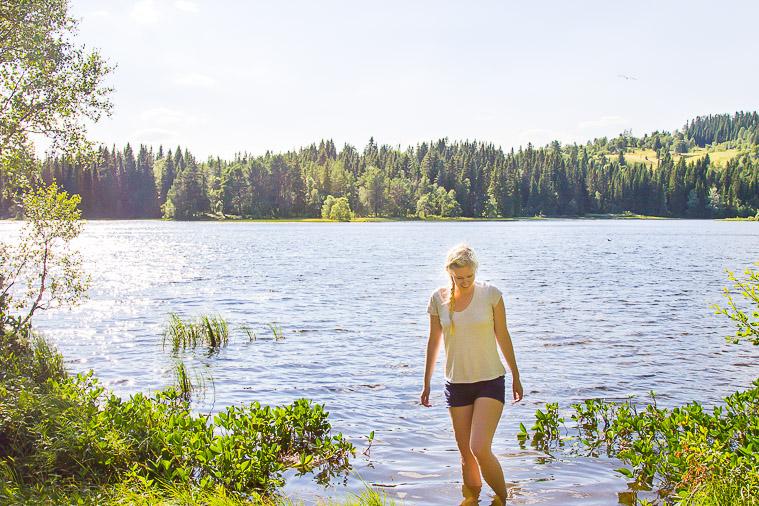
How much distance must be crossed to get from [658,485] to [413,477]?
11.1ft

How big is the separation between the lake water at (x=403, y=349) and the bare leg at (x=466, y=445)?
757mm

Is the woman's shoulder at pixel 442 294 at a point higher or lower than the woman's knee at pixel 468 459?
higher

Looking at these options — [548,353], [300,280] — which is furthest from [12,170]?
[300,280]

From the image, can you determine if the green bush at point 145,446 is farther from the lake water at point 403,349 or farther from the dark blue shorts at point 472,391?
the dark blue shorts at point 472,391

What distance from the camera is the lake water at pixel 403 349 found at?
10398mm

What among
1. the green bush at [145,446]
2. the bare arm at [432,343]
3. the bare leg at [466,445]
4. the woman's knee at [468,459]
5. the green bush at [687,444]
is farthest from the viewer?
the green bush at [145,446]

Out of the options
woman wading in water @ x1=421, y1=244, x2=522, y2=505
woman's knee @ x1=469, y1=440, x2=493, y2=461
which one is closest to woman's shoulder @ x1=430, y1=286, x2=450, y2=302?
woman wading in water @ x1=421, y1=244, x2=522, y2=505

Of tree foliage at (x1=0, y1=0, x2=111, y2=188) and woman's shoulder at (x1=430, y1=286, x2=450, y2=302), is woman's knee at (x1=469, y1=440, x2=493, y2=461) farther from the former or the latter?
tree foliage at (x1=0, y1=0, x2=111, y2=188)

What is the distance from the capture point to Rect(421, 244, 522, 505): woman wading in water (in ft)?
23.4

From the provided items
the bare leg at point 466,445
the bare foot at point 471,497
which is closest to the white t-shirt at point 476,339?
the bare leg at point 466,445

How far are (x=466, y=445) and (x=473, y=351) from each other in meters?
1.16

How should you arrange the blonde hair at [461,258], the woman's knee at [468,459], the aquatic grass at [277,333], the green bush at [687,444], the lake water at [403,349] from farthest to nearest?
the aquatic grass at [277,333], the lake water at [403,349], the woman's knee at [468,459], the blonde hair at [461,258], the green bush at [687,444]

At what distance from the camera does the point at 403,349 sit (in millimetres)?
20625

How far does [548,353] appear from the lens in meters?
20.1
